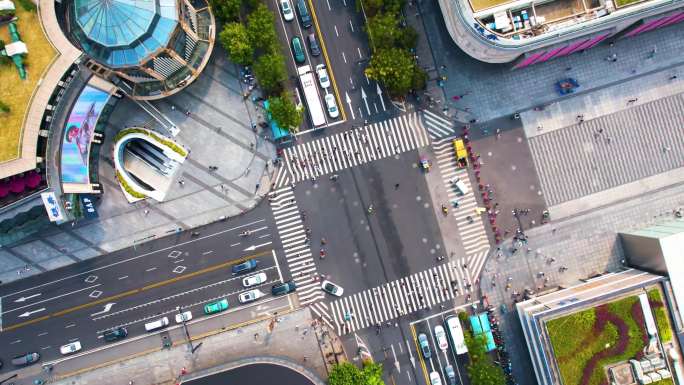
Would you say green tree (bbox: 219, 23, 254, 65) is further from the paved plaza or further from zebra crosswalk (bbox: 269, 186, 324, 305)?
zebra crosswalk (bbox: 269, 186, 324, 305)

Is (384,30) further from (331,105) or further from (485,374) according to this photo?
(485,374)

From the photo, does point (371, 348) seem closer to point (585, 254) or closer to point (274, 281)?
point (274, 281)

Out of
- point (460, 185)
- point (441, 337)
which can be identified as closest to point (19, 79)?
point (460, 185)

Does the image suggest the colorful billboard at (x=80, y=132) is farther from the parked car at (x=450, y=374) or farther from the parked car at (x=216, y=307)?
the parked car at (x=450, y=374)

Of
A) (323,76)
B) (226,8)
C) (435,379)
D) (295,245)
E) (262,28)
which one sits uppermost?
(226,8)

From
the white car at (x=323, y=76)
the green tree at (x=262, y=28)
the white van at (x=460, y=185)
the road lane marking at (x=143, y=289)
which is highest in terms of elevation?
the green tree at (x=262, y=28)

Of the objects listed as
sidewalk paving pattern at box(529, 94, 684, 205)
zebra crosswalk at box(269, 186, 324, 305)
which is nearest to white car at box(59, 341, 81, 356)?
zebra crosswalk at box(269, 186, 324, 305)

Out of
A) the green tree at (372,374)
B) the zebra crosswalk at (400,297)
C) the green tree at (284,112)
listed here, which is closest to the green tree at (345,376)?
the green tree at (372,374)
